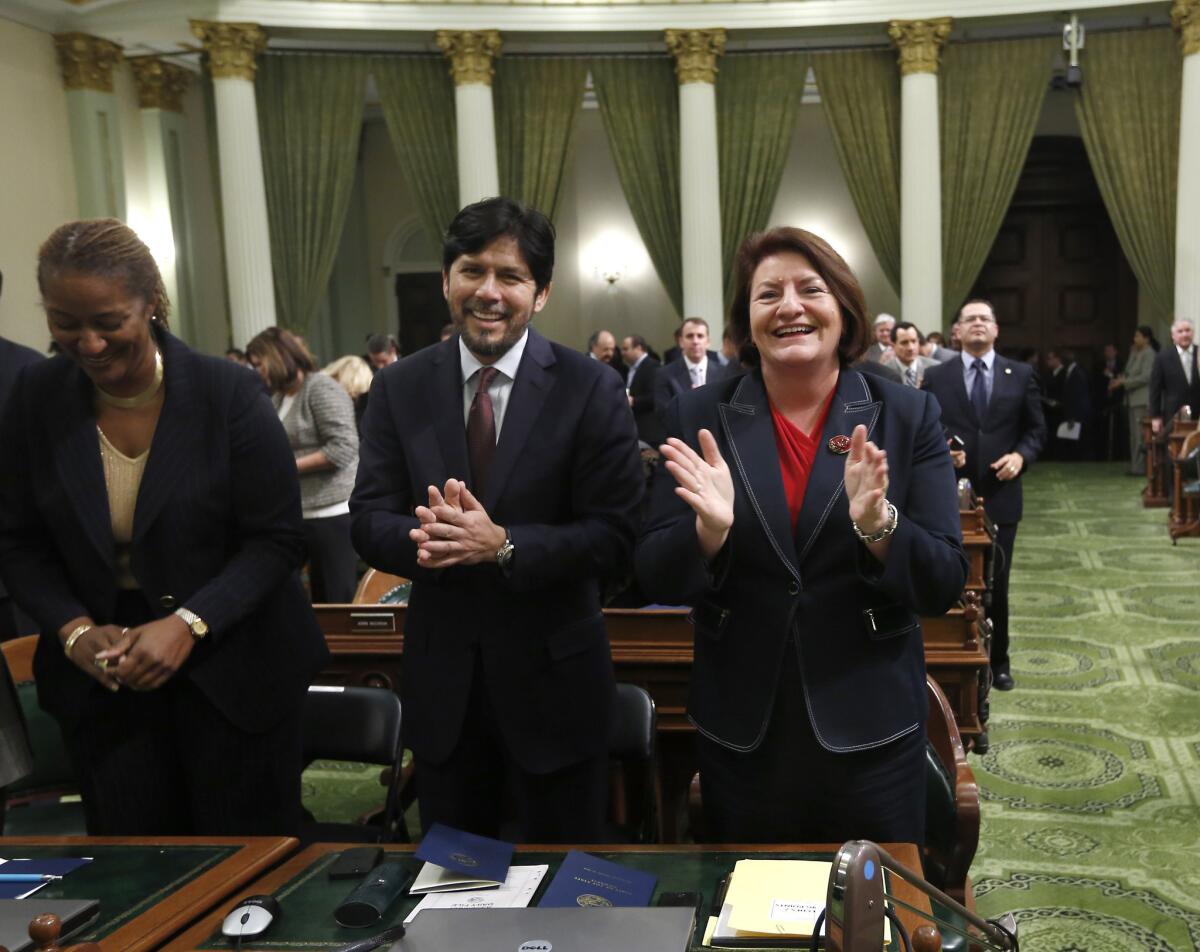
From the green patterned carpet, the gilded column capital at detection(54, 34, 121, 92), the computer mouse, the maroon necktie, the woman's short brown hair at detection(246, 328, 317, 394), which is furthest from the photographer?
the gilded column capital at detection(54, 34, 121, 92)

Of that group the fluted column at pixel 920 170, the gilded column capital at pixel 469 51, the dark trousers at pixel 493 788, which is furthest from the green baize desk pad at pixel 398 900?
the fluted column at pixel 920 170

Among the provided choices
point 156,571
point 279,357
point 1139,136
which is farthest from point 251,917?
point 1139,136

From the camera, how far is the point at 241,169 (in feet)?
36.7

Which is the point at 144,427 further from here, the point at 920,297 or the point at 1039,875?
the point at 920,297

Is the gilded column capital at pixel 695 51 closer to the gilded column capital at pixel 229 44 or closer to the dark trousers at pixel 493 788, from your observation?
the gilded column capital at pixel 229 44

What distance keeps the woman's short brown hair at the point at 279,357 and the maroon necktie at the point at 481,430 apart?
9.27ft

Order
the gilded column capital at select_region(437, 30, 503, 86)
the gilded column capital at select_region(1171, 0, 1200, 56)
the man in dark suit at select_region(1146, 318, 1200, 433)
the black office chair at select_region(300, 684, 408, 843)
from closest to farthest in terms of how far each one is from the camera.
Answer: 1. the black office chair at select_region(300, 684, 408, 843)
2. the man in dark suit at select_region(1146, 318, 1200, 433)
3. the gilded column capital at select_region(1171, 0, 1200, 56)
4. the gilded column capital at select_region(437, 30, 503, 86)

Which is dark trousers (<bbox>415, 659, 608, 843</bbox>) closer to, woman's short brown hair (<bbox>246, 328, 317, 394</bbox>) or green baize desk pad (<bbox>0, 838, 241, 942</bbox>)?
green baize desk pad (<bbox>0, 838, 241, 942</bbox>)

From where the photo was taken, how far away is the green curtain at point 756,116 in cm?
1212

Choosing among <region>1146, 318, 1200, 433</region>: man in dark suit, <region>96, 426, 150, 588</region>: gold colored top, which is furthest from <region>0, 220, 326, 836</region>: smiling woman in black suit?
<region>1146, 318, 1200, 433</region>: man in dark suit

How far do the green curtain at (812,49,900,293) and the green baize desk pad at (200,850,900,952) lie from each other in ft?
37.8

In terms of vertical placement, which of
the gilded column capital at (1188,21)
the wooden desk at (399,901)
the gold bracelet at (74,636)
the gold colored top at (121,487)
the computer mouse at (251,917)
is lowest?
the wooden desk at (399,901)

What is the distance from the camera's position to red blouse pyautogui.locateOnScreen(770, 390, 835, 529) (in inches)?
76.2

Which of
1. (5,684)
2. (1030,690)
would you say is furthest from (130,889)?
(1030,690)
